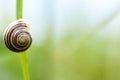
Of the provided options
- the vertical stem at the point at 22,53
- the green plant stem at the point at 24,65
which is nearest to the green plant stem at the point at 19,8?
the vertical stem at the point at 22,53

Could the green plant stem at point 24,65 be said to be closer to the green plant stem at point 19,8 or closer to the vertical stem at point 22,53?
the vertical stem at point 22,53

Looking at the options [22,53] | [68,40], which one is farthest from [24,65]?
[68,40]

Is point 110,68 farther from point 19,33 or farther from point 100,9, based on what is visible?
point 19,33

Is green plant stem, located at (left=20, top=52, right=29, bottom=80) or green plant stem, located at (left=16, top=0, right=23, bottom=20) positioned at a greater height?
green plant stem, located at (left=16, top=0, right=23, bottom=20)

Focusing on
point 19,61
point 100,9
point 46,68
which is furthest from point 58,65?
point 100,9

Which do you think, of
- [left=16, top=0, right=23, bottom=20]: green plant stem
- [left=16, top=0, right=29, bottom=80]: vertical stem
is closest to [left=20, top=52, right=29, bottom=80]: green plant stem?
[left=16, top=0, right=29, bottom=80]: vertical stem

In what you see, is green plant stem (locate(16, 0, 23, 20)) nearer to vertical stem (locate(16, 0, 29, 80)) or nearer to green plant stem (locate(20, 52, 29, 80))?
vertical stem (locate(16, 0, 29, 80))

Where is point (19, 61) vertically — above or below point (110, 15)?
below

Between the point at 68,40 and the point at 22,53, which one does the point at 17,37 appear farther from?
the point at 68,40
